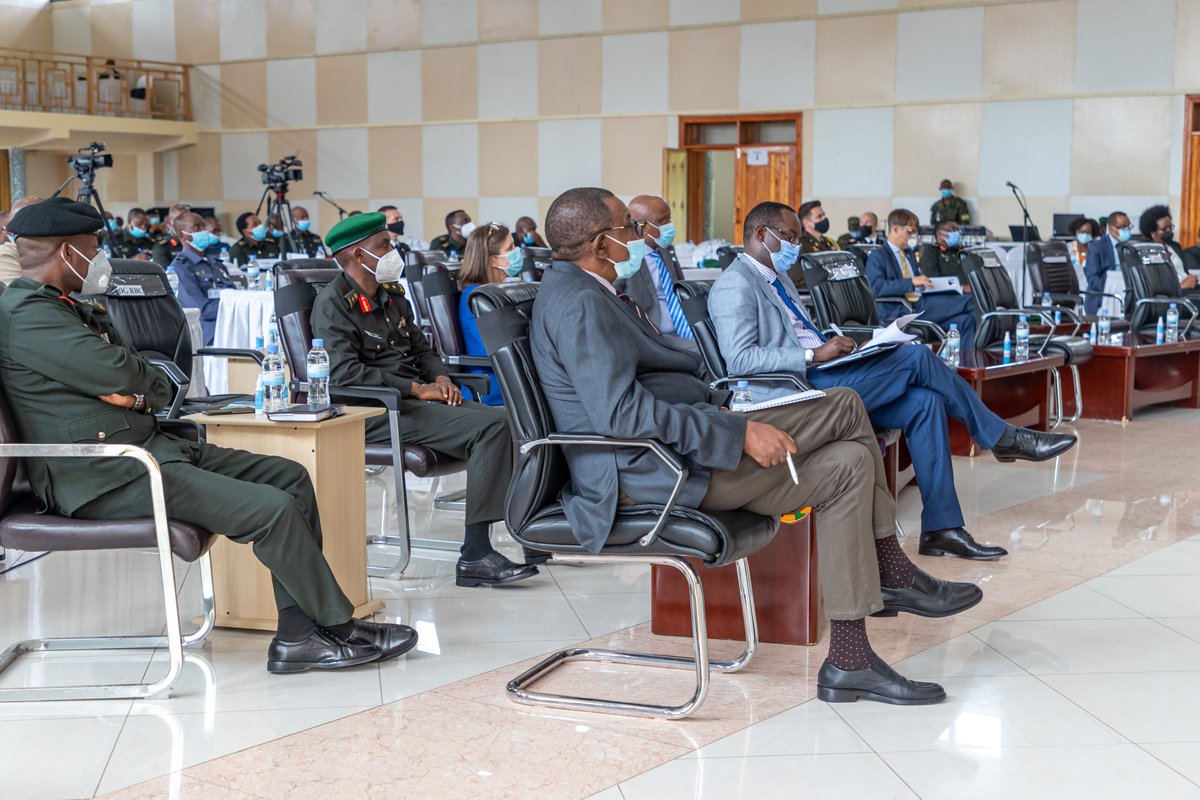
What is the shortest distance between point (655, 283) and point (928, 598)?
2.91 metres

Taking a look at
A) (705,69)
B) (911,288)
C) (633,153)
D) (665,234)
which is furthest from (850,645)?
(633,153)

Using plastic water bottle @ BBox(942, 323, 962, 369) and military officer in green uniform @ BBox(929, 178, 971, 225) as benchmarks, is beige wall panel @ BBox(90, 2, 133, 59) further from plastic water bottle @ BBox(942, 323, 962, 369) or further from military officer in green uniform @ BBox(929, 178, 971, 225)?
plastic water bottle @ BBox(942, 323, 962, 369)

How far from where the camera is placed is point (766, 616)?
10.7 feet

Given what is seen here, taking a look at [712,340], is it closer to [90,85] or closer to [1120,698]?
[1120,698]

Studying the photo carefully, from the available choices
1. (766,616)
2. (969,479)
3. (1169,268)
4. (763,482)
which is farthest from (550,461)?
(1169,268)

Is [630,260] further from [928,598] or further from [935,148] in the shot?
[935,148]

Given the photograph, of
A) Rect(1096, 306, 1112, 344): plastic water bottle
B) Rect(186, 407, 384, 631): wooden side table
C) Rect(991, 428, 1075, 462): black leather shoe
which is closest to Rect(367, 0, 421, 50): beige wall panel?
Rect(1096, 306, 1112, 344): plastic water bottle

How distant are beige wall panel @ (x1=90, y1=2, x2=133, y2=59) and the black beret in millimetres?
17434

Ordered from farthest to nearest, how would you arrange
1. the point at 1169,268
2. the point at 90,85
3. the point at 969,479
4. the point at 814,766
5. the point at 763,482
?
1. the point at 90,85
2. the point at 1169,268
3. the point at 969,479
4. the point at 763,482
5. the point at 814,766

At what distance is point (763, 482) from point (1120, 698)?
0.99m

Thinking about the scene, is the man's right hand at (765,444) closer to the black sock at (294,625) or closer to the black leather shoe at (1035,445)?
the black sock at (294,625)

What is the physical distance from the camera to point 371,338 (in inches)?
163

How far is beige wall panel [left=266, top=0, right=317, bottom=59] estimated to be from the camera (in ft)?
56.8

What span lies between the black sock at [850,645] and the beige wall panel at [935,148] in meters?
11.9
